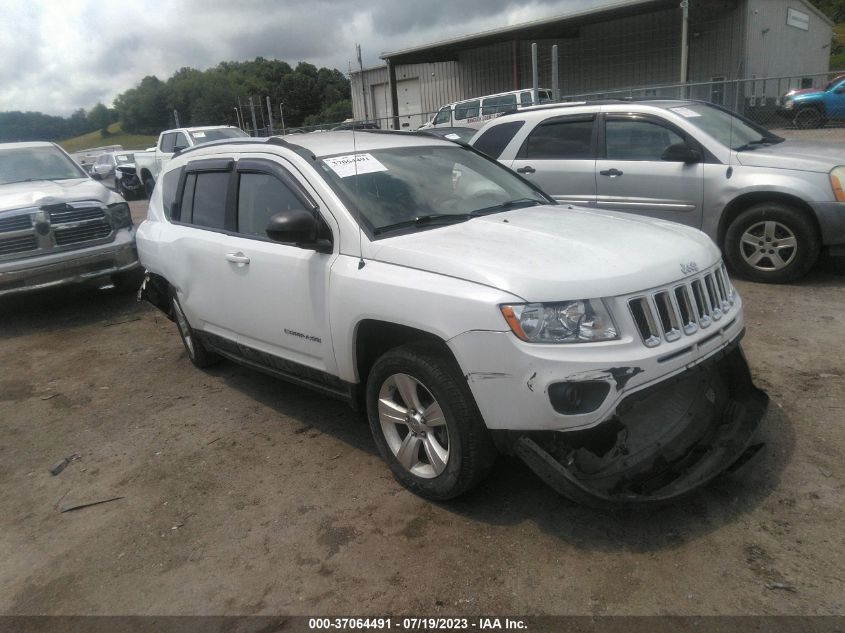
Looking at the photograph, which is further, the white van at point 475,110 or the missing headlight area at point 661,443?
the white van at point 475,110

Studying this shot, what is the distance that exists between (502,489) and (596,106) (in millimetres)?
5267

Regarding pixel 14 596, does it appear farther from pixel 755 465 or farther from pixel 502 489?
pixel 755 465

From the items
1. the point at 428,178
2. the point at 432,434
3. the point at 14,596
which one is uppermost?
the point at 428,178

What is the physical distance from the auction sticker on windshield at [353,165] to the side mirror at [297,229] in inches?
15.4

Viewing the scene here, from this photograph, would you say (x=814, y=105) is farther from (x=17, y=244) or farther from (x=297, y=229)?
(x=17, y=244)

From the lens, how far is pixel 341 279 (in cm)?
337

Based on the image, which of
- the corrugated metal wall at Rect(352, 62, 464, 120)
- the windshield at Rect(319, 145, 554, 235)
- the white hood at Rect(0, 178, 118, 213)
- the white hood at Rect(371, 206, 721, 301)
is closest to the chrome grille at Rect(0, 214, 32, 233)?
the white hood at Rect(0, 178, 118, 213)

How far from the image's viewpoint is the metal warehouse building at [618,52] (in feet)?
82.3

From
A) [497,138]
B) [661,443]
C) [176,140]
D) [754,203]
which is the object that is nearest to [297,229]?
[661,443]

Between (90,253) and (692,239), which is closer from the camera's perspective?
(692,239)

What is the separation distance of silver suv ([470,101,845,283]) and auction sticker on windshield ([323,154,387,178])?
13.0ft

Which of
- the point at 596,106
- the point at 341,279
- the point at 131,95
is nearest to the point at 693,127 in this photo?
the point at 596,106

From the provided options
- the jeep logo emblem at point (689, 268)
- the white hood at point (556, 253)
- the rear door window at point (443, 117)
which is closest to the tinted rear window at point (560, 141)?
the white hood at point (556, 253)

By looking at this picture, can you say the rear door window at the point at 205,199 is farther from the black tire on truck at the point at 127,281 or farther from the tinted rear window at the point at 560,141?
the tinted rear window at the point at 560,141
